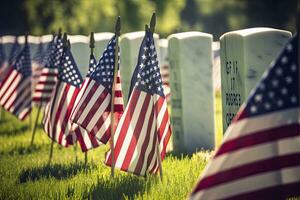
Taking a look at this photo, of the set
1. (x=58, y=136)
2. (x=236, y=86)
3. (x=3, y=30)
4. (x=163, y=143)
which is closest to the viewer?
(x=163, y=143)

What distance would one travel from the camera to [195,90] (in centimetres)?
1042

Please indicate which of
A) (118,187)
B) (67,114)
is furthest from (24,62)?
(118,187)

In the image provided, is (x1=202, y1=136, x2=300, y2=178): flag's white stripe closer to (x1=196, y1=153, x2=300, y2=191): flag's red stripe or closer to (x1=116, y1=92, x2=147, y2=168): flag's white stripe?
(x1=196, y1=153, x2=300, y2=191): flag's red stripe

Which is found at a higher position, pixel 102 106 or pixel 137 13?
pixel 137 13

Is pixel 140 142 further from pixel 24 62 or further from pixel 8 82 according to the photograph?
pixel 24 62

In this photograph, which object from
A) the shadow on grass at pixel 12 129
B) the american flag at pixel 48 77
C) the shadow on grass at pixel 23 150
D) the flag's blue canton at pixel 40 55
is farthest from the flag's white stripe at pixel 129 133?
the flag's blue canton at pixel 40 55

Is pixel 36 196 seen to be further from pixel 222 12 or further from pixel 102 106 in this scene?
pixel 222 12

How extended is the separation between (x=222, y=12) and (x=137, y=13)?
2315 centimetres

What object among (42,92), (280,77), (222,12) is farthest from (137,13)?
(280,77)

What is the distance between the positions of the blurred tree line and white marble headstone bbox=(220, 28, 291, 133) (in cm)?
2908

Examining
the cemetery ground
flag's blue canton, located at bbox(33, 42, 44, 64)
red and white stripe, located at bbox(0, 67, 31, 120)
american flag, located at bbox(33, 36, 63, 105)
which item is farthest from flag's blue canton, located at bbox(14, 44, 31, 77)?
flag's blue canton, located at bbox(33, 42, 44, 64)

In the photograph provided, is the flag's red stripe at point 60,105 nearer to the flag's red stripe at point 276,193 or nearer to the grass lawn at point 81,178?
the grass lawn at point 81,178

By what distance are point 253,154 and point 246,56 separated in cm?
348

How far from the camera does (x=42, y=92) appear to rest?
473 inches
